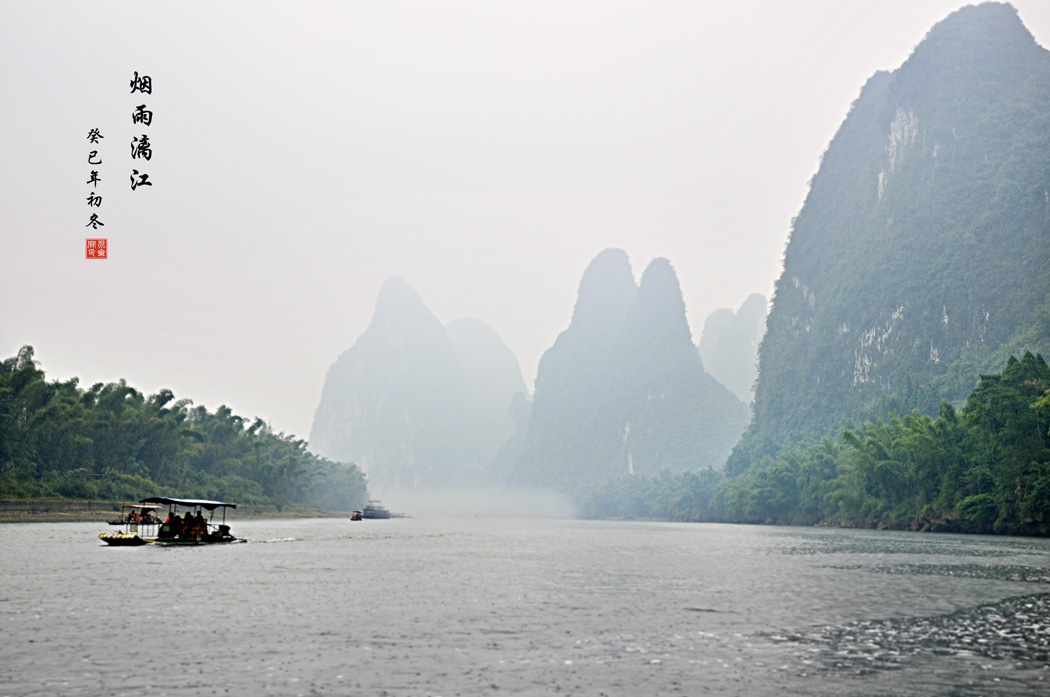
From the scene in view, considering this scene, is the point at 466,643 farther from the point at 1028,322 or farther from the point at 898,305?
the point at 898,305

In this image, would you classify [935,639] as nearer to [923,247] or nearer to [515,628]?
[515,628]

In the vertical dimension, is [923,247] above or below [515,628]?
above

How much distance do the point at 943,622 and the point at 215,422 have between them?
335ft

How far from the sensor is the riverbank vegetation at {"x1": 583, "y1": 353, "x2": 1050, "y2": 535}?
194ft

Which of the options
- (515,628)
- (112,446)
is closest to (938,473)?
(515,628)

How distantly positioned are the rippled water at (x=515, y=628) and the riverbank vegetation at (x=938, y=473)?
2862 cm

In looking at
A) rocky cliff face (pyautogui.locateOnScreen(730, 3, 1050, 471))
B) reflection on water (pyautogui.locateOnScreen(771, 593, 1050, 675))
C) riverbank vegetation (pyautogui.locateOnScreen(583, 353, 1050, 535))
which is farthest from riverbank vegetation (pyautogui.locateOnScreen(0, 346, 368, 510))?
rocky cliff face (pyautogui.locateOnScreen(730, 3, 1050, 471))

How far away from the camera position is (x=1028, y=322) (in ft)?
358

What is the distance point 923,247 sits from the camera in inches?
5349

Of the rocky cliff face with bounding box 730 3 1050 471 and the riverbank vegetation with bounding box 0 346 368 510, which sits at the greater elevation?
the rocky cliff face with bounding box 730 3 1050 471

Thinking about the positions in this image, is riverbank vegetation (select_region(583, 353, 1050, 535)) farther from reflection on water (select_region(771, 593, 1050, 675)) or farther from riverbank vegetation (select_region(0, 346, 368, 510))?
riverbank vegetation (select_region(0, 346, 368, 510))

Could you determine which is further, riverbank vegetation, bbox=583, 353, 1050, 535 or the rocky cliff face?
the rocky cliff face

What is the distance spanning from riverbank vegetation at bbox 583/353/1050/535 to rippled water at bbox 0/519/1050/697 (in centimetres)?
2862

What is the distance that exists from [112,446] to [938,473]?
250 ft
